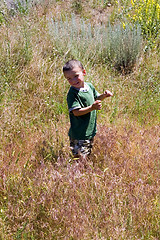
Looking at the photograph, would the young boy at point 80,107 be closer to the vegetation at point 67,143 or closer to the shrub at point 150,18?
the vegetation at point 67,143

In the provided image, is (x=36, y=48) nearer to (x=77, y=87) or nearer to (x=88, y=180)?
(x=77, y=87)

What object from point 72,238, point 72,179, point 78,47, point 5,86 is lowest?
point 72,238

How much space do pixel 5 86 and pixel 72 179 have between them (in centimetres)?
224

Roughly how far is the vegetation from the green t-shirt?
24cm

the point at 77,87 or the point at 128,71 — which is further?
the point at 128,71

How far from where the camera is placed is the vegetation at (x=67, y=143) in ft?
6.68

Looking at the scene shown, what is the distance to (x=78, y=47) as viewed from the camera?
17.1ft

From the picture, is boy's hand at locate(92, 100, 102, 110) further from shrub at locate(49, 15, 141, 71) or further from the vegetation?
shrub at locate(49, 15, 141, 71)

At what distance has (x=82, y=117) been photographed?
2.59 meters

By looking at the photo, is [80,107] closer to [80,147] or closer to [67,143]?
[80,147]

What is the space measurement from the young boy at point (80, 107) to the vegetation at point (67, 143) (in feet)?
0.56

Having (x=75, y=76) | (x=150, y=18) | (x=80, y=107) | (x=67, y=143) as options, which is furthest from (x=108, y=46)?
(x=80, y=107)

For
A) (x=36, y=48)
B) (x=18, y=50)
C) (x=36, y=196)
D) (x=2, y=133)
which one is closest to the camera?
(x=36, y=196)

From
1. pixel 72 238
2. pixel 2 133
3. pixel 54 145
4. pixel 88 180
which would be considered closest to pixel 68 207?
pixel 72 238
